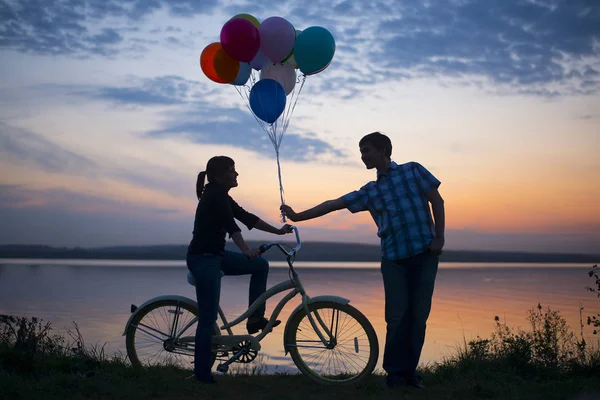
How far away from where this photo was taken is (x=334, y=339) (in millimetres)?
5652

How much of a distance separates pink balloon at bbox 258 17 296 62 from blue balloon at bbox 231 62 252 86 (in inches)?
15.2

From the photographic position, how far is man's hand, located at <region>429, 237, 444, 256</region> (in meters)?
5.64

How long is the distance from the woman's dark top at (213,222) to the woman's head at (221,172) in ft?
0.22

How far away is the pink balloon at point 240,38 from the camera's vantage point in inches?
277

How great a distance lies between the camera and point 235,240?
5645 mm

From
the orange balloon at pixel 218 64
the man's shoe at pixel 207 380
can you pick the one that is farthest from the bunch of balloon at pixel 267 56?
the man's shoe at pixel 207 380

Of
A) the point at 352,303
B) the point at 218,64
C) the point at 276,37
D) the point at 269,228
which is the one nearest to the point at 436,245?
the point at 269,228

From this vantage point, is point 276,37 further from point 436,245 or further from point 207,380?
point 207,380

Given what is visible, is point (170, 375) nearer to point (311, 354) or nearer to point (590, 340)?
point (311, 354)

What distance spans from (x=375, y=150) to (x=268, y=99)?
1.83 meters

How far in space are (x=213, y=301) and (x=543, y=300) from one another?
14.1 m

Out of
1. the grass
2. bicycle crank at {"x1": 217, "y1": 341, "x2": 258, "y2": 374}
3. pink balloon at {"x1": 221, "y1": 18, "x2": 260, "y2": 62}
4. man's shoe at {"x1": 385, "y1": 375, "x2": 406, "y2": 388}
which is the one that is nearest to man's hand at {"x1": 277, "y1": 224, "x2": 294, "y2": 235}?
bicycle crank at {"x1": 217, "y1": 341, "x2": 258, "y2": 374}

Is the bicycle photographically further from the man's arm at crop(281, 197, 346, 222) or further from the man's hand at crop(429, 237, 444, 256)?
the man's hand at crop(429, 237, 444, 256)

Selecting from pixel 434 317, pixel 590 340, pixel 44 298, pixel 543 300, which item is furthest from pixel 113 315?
pixel 543 300
